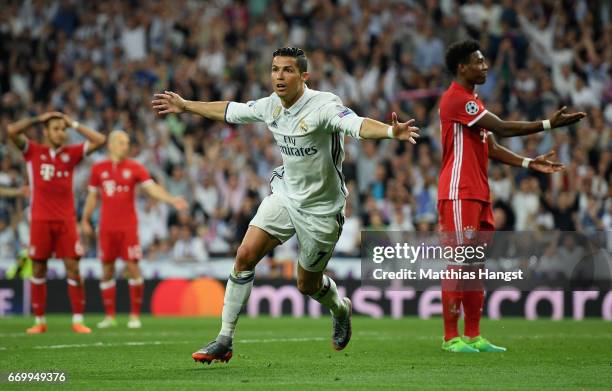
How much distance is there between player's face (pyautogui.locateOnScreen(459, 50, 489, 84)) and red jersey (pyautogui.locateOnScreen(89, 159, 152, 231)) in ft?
22.3

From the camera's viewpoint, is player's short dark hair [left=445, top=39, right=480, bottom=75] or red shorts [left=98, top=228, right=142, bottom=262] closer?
player's short dark hair [left=445, top=39, right=480, bottom=75]

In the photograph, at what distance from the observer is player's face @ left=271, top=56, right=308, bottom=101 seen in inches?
368

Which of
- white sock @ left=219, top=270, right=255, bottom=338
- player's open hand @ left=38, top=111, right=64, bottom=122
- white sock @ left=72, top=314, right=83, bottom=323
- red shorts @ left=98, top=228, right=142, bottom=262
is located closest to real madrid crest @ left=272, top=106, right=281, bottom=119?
white sock @ left=219, top=270, right=255, bottom=338

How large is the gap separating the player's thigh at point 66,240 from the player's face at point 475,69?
21.0 feet

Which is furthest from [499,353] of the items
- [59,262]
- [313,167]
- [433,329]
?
[59,262]

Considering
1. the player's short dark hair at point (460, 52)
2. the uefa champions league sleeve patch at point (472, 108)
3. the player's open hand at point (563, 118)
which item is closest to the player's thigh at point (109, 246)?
the player's short dark hair at point (460, 52)

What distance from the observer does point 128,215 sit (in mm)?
16625

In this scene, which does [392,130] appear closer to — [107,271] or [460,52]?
[460,52]

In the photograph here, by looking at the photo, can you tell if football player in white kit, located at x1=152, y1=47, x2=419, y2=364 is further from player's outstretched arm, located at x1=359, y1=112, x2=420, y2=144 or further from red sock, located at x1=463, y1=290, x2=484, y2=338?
red sock, located at x1=463, y1=290, x2=484, y2=338

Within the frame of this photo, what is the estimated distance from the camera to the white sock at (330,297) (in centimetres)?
1019

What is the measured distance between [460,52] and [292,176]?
8.07ft

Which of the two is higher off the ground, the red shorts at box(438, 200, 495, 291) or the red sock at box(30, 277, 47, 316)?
the red shorts at box(438, 200, 495, 291)

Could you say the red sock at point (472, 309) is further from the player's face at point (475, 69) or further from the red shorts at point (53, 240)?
the red shorts at point (53, 240)

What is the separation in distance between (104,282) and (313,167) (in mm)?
7984
